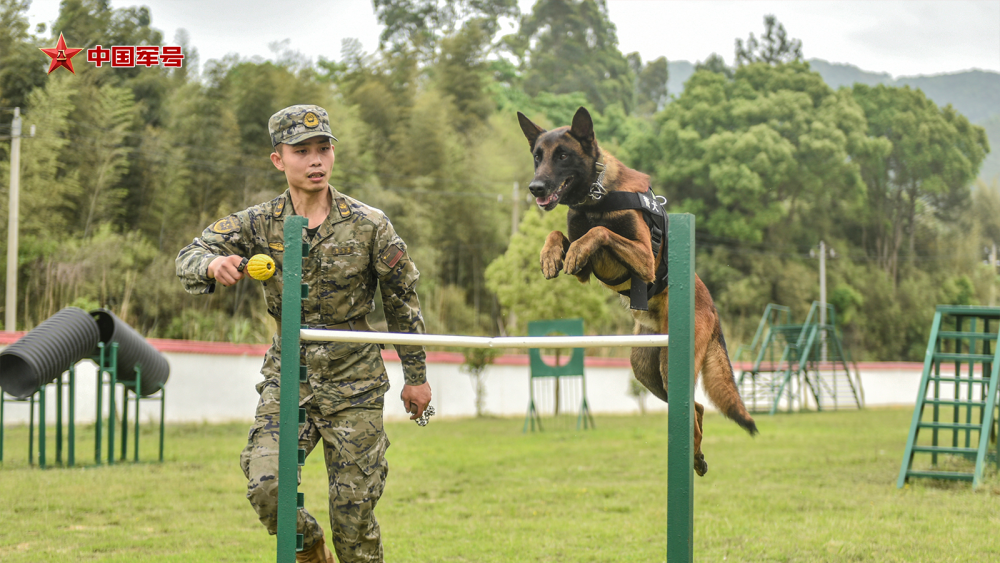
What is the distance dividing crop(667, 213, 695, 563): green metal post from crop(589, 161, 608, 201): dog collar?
219 millimetres

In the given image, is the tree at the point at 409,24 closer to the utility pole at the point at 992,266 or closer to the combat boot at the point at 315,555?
the combat boot at the point at 315,555

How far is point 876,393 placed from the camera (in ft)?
80.9

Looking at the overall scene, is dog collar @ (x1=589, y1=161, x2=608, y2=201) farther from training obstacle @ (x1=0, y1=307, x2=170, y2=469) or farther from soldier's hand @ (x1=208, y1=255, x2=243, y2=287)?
training obstacle @ (x1=0, y1=307, x2=170, y2=469)

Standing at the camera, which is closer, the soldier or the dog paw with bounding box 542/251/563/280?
the dog paw with bounding box 542/251/563/280

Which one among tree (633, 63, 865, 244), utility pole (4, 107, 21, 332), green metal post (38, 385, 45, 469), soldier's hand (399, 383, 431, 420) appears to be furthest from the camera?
tree (633, 63, 865, 244)

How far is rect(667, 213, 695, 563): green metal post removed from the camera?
2.41m

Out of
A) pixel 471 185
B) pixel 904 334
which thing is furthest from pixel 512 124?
pixel 904 334

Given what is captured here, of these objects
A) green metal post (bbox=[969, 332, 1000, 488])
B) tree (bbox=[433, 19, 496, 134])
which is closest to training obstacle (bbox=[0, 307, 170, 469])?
green metal post (bbox=[969, 332, 1000, 488])

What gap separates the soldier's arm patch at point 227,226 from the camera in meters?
3.16

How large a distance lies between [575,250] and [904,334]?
142 ft

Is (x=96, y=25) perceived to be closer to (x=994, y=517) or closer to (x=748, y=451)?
(x=748, y=451)

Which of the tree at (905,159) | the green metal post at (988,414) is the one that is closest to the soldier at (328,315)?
the green metal post at (988,414)

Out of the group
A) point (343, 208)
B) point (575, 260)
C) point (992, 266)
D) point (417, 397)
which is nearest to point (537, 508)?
point (417, 397)

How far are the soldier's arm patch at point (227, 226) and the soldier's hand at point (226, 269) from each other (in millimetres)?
412
